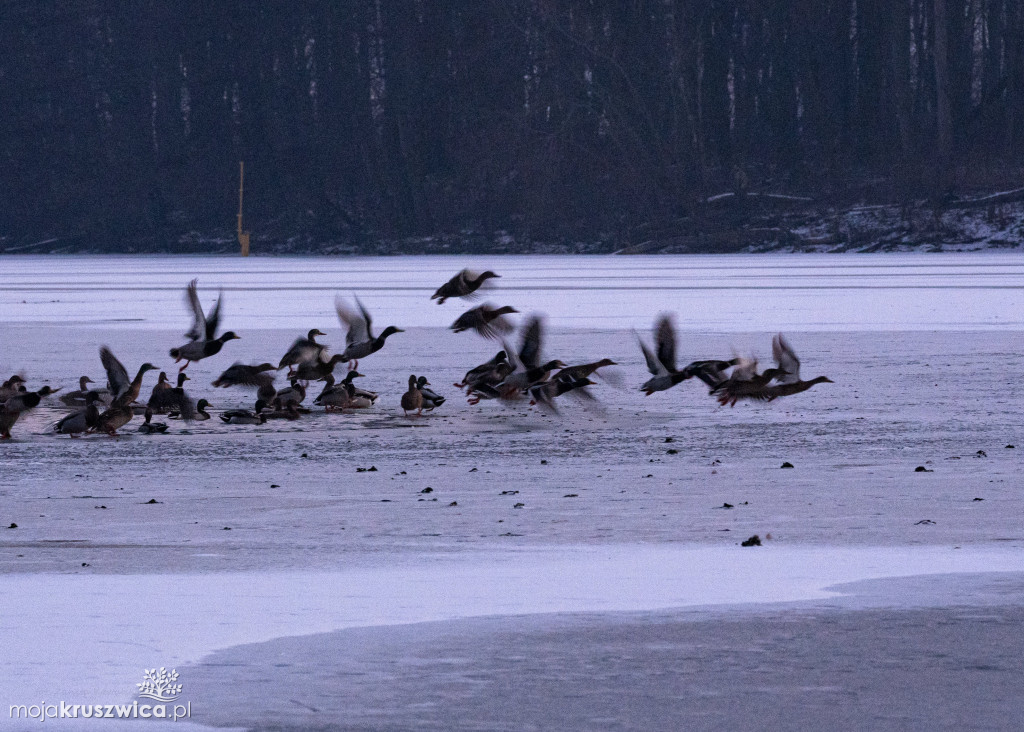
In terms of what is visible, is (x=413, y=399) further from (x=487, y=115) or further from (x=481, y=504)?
(x=487, y=115)

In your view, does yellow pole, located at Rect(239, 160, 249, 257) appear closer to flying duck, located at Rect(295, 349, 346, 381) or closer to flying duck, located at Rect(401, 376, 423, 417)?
flying duck, located at Rect(295, 349, 346, 381)

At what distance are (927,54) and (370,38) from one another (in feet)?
75.1

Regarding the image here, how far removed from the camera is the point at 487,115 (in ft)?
219

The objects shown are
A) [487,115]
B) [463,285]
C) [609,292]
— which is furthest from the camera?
[487,115]

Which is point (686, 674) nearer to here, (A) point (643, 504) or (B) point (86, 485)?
(A) point (643, 504)

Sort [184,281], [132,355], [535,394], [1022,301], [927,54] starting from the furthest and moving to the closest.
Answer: [927,54], [184,281], [1022,301], [132,355], [535,394]

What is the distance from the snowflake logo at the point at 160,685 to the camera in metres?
4.43

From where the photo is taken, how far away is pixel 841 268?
3900 cm

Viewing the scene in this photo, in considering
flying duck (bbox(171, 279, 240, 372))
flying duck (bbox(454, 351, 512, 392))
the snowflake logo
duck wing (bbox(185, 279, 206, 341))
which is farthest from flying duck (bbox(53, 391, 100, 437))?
the snowflake logo

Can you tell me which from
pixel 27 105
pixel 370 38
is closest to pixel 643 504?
pixel 370 38

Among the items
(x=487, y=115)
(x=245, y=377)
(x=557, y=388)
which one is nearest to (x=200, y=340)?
(x=245, y=377)

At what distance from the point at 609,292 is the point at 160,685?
24.2m

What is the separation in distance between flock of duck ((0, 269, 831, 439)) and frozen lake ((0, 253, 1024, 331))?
22.3 feet

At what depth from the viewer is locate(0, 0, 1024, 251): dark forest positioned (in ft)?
199
